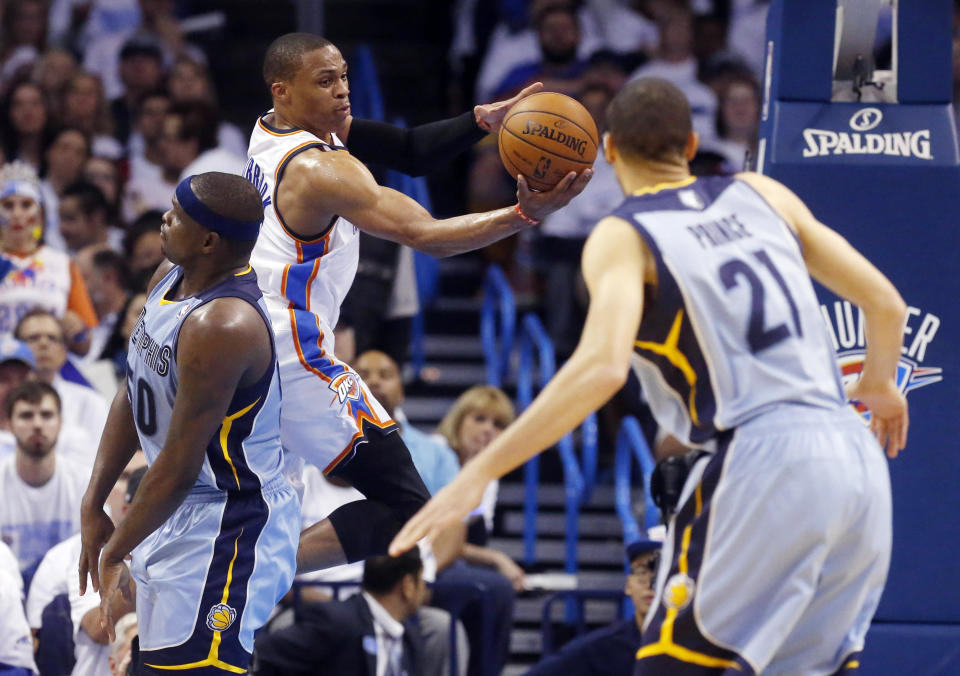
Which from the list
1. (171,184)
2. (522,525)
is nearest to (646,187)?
(522,525)

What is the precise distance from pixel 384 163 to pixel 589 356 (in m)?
2.29

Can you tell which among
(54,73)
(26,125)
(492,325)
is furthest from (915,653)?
(54,73)

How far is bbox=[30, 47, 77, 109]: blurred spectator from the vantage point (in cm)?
1098

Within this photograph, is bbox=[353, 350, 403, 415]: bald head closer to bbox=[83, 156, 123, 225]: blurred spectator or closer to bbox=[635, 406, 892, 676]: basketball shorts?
bbox=[83, 156, 123, 225]: blurred spectator

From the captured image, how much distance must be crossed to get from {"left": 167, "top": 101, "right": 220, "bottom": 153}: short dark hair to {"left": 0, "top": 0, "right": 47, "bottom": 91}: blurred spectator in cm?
177

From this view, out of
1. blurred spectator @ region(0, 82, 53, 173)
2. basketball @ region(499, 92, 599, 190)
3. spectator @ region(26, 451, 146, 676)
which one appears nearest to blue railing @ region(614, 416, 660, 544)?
spectator @ region(26, 451, 146, 676)

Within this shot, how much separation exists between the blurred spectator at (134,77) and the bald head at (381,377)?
432 cm

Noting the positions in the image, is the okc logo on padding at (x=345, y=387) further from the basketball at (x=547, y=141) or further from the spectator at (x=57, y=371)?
the spectator at (x=57, y=371)

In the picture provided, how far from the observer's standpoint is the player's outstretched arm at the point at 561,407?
3395mm

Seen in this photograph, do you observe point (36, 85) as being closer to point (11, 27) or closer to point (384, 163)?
point (11, 27)

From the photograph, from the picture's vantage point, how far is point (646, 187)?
153 inches

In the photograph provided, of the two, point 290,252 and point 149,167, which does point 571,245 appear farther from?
point 290,252

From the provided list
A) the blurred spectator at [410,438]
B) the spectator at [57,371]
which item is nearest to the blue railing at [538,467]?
the blurred spectator at [410,438]

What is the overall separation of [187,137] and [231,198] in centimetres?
653
